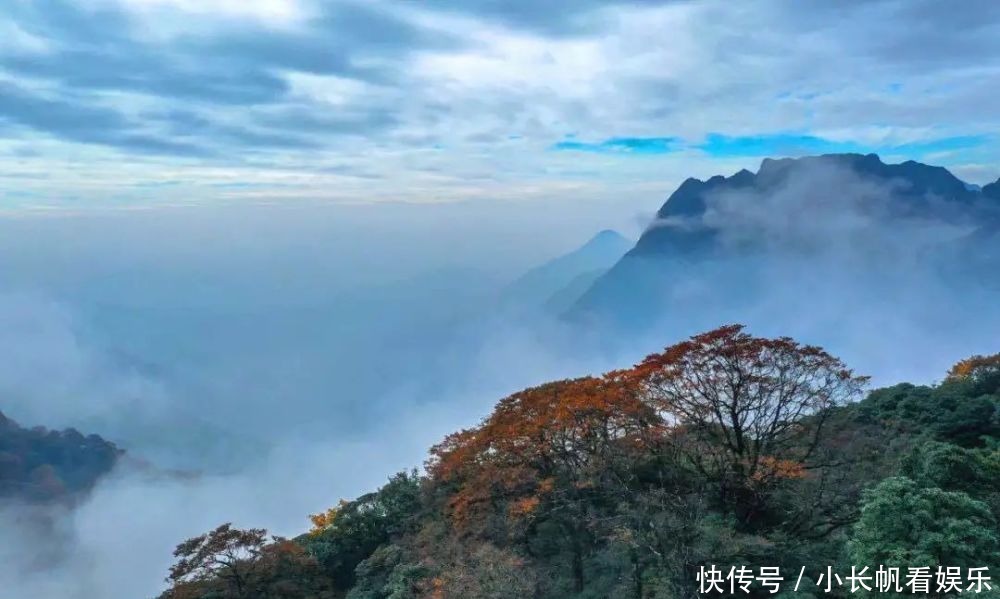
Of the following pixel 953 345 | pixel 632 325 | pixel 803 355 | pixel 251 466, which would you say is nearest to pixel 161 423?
pixel 251 466

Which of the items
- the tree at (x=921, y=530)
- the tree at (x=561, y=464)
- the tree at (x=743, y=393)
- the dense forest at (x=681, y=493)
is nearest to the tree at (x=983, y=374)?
the dense forest at (x=681, y=493)

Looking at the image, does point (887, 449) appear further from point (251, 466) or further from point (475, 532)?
point (251, 466)

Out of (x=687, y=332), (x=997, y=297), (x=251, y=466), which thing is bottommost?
(x=251, y=466)

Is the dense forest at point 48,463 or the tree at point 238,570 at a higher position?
the tree at point 238,570

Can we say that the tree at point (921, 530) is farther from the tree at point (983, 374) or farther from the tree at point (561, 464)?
the tree at point (983, 374)

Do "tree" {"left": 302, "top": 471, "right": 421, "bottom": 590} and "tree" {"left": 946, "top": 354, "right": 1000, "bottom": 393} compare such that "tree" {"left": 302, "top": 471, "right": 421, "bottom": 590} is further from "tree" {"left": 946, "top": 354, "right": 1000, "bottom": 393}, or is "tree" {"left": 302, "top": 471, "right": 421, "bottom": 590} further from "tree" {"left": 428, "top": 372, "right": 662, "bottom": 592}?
"tree" {"left": 946, "top": 354, "right": 1000, "bottom": 393}

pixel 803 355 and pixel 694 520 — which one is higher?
pixel 803 355

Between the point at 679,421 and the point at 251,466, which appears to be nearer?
the point at 679,421
